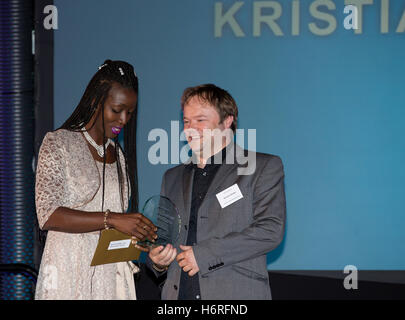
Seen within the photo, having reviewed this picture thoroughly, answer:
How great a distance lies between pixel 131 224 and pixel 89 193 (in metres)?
0.24

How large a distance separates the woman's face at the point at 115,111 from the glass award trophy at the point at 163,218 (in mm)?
366

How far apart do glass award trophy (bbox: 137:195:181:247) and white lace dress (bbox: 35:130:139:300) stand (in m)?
0.21

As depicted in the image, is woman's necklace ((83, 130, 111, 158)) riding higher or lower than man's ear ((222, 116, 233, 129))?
lower

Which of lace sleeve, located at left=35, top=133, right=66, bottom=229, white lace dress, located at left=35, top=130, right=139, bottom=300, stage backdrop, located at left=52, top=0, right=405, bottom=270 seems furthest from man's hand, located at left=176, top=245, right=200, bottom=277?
stage backdrop, located at left=52, top=0, right=405, bottom=270

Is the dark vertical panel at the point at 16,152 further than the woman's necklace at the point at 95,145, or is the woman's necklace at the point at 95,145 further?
the dark vertical panel at the point at 16,152

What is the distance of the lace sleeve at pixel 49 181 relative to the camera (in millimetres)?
1988

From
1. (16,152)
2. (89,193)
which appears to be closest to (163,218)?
(89,193)

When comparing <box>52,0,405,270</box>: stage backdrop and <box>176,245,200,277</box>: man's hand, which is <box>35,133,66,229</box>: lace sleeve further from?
<box>52,0,405,270</box>: stage backdrop

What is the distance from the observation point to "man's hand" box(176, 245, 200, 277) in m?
2.12

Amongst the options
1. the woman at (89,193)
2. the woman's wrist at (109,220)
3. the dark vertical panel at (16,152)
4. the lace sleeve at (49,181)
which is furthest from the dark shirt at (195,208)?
the dark vertical panel at (16,152)

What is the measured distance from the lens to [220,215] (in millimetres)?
2217

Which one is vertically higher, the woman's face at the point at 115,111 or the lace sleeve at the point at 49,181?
the woman's face at the point at 115,111

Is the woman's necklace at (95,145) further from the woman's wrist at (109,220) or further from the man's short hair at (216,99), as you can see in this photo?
the man's short hair at (216,99)
